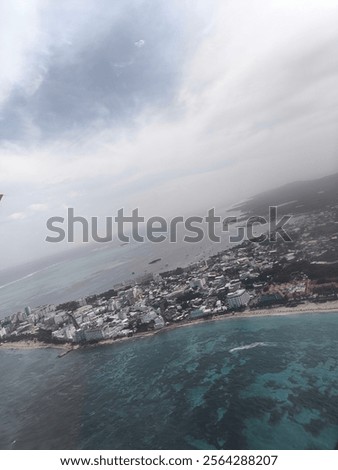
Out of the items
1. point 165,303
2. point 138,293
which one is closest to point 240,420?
point 165,303

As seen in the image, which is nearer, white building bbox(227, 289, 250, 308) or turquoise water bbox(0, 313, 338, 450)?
turquoise water bbox(0, 313, 338, 450)

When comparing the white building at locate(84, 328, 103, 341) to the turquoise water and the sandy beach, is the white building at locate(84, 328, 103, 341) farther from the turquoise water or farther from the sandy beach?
the turquoise water

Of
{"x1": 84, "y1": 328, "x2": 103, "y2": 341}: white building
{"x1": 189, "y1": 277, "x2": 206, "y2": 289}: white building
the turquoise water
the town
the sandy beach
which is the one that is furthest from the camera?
{"x1": 189, "y1": 277, "x2": 206, "y2": 289}: white building

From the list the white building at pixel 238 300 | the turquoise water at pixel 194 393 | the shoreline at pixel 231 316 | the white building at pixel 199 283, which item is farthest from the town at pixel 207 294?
the turquoise water at pixel 194 393

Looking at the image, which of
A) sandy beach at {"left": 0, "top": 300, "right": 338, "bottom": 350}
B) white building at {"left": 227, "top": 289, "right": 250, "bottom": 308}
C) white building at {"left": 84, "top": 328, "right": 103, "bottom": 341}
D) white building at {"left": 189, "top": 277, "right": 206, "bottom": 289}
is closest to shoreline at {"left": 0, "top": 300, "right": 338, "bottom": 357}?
sandy beach at {"left": 0, "top": 300, "right": 338, "bottom": 350}

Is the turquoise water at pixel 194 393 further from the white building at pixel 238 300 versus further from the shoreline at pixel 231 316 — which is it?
the white building at pixel 238 300

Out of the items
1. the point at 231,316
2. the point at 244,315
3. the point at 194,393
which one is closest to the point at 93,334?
the point at 231,316

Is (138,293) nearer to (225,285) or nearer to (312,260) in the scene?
(225,285)
